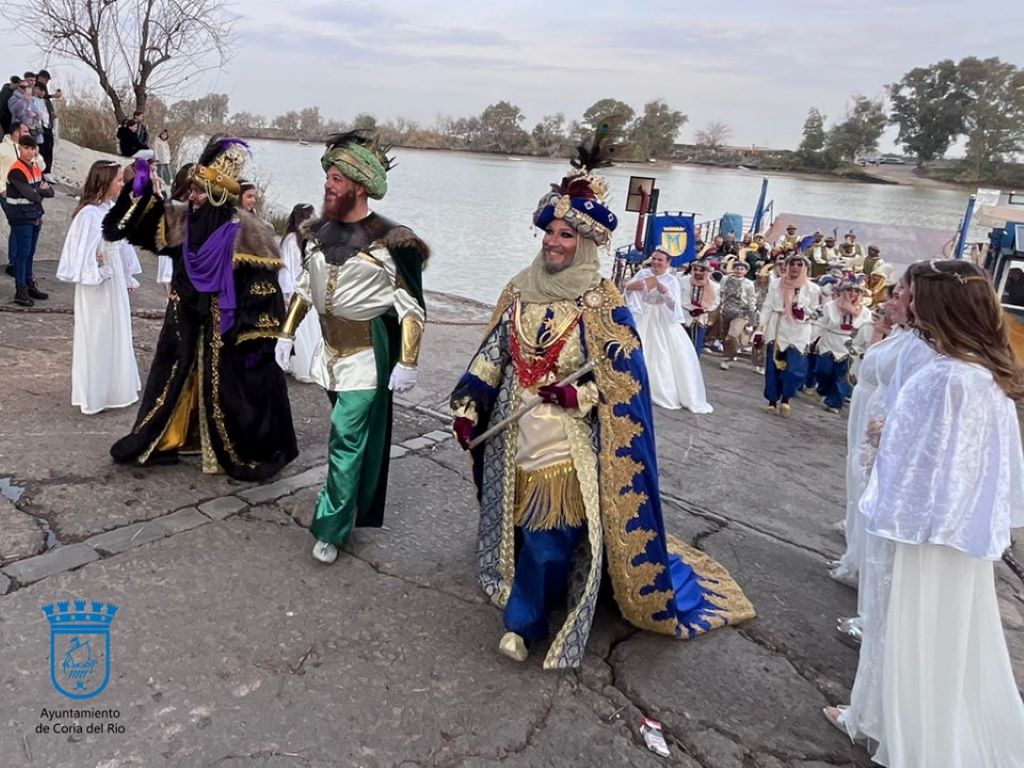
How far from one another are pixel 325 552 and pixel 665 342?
5.60 meters

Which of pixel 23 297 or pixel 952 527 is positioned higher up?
pixel 952 527

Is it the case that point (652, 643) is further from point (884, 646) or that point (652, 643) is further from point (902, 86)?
point (902, 86)

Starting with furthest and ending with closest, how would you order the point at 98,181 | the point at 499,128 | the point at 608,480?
the point at 499,128 < the point at 98,181 < the point at 608,480

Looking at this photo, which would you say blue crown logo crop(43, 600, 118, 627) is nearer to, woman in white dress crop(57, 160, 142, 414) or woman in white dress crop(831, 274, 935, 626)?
woman in white dress crop(57, 160, 142, 414)

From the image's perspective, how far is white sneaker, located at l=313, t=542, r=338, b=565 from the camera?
3.76m

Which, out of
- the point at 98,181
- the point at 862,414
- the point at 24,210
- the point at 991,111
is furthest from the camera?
the point at 991,111

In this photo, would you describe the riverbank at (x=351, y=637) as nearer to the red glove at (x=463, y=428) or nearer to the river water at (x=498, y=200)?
the red glove at (x=463, y=428)

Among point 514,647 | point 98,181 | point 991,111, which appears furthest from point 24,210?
point 991,111

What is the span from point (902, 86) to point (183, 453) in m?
67.5

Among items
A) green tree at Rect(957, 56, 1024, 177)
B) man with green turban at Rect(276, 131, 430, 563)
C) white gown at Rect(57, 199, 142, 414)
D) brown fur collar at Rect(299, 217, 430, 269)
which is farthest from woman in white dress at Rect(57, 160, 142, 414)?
green tree at Rect(957, 56, 1024, 177)

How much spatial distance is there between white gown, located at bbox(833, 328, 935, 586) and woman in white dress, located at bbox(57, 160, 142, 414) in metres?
5.18

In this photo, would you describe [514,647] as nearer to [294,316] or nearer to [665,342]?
[294,316]

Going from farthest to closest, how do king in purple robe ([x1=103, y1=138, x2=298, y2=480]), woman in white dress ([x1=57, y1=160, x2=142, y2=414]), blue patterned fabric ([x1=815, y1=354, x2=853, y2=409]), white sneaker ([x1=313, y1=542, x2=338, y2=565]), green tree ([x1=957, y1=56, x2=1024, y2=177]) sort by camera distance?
green tree ([x1=957, y1=56, x2=1024, y2=177])
blue patterned fabric ([x1=815, y1=354, x2=853, y2=409])
woman in white dress ([x1=57, y1=160, x2=142, y2=414])
king in purple robe ([x1=103, y1=138, x2=298, y2=480])
white sneaker ([x1=313, y1=542, x2=338, y2=565])

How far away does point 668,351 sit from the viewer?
8312mm
